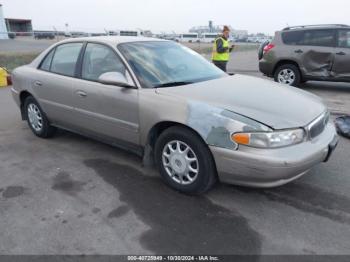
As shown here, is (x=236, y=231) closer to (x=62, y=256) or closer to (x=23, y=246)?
(x=62, y=256)

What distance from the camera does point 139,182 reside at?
149 inches

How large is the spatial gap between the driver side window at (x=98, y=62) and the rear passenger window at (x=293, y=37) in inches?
263

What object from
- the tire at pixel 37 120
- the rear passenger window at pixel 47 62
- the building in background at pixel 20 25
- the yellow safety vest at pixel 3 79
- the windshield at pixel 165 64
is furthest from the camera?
the building in background at pixel 20 25

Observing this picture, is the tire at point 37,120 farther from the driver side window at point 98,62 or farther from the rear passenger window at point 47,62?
the driver side window at point 98,62

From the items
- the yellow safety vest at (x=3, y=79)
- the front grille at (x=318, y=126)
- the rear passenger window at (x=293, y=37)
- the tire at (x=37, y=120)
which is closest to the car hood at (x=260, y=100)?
the front grille at (x=318, y=126)

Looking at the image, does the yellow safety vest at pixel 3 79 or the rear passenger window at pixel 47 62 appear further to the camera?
the yellow safety vest at pixel 3 79

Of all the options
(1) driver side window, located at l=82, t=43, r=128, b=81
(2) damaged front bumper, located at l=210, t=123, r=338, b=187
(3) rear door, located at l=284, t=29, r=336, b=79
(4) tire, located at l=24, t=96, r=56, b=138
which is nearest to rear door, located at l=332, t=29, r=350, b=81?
(3) rear door, located at l=284, t=29, r=336, b=79

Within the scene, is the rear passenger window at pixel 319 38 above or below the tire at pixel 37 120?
above

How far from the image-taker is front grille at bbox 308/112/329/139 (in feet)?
10.5

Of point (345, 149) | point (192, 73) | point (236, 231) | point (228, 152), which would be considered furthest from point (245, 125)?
point (345, 149)

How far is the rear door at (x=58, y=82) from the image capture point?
4.50m

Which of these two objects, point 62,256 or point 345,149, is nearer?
point 62,256

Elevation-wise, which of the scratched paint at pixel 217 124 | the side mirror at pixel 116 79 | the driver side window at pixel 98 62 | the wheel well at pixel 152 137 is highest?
the driver side window at pixel 98 62

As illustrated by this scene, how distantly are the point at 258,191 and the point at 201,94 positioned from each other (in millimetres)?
1179
